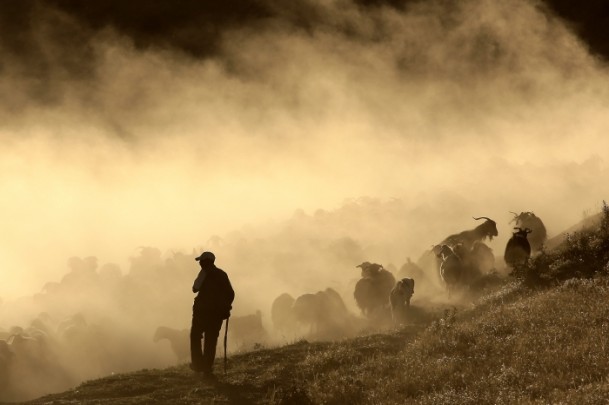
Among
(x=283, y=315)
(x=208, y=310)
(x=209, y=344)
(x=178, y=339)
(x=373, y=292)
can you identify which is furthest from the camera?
(x=283, y=315)

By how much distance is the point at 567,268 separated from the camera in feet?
65.2

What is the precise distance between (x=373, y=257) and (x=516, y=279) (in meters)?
43.6

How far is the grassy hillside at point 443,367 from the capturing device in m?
10.3

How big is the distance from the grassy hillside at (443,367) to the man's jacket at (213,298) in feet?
4.97

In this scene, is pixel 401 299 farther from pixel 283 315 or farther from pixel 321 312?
pixel 283 315

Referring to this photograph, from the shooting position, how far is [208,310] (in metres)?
13.8

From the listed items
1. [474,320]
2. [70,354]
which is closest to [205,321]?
[474,320]

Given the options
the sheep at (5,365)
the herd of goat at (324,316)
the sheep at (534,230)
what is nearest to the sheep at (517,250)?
the herd of goat at (324,316)

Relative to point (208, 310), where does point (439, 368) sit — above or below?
below

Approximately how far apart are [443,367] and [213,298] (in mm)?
5428

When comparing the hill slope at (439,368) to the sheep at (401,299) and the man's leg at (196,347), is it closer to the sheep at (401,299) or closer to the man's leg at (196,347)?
the man's leg at (196,347)

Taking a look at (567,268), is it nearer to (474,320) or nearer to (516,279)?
(516,279)

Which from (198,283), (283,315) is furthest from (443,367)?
(283,315)

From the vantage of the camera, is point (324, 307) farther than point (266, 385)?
Yes
